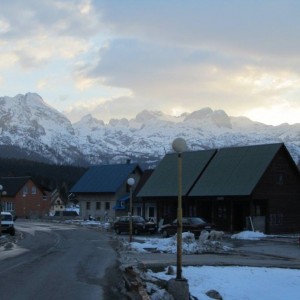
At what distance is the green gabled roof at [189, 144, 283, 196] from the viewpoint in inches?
1884

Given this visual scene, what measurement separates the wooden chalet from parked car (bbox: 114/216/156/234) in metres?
5.60

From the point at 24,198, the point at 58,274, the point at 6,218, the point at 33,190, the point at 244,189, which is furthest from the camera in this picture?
the point at 33,190

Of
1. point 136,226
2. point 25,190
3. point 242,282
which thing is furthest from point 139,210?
point 242,282

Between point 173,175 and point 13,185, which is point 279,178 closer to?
point 173,175

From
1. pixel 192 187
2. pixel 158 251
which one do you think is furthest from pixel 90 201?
pixel 158 251

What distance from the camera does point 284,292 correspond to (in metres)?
18.2

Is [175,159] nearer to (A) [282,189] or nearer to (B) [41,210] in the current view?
(A) [282,189]

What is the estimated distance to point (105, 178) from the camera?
77875 millimetres

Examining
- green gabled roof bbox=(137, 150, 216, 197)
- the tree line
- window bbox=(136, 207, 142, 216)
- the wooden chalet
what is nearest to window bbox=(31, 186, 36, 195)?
window bbox=(136, 207, 142, 216)

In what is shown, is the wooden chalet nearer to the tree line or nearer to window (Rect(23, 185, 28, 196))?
window (Rect(23, 185, 28, 196))

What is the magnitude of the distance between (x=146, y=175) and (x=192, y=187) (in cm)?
1839

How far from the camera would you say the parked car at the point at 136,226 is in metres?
47.3

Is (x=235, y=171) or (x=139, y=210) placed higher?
(x=235, y=171)

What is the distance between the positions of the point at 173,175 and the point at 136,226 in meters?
11.0
